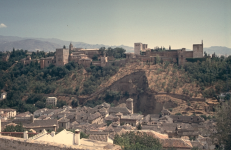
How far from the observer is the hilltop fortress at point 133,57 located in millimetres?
47156

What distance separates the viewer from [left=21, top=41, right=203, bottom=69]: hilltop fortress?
47156mm

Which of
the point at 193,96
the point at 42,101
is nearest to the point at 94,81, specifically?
the point at 42,101

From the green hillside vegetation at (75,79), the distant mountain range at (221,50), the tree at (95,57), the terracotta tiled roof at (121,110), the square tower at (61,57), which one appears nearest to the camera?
the terracotta tiled roof at (121,110)

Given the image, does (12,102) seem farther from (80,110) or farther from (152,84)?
(152,84)

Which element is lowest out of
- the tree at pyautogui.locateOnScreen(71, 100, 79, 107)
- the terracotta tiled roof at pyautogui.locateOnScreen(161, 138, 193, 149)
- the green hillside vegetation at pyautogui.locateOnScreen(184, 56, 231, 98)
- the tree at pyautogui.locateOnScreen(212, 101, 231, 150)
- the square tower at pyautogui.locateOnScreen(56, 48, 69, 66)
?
the tree at pyautogui.locateOnScreen(71, 100, 79, 107)

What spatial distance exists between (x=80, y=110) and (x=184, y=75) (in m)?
16.4

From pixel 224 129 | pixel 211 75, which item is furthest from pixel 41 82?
pixel 224 129

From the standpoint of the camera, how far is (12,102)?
43781 millimetres

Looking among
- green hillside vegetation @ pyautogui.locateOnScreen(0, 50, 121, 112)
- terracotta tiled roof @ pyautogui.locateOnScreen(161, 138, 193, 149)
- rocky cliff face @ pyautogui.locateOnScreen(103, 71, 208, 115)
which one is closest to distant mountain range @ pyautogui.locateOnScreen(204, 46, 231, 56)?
rocky cliff face @ pyautogui.locateOnScreen(103, 71, 208, 115)

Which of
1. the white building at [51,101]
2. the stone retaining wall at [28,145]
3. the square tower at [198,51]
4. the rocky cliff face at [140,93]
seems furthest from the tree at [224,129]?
the white building at [51,101]

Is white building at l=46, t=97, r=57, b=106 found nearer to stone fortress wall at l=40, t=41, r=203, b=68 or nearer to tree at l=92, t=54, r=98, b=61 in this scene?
stone fortress wall at l=40, t=41, r=203, b=68

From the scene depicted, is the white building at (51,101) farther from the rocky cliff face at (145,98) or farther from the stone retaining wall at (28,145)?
the stone retaining wall at (28,145)

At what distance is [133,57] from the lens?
169 ft

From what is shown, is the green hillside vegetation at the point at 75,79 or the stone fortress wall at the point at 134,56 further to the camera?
the stone fortress wall at the point at 134,56
